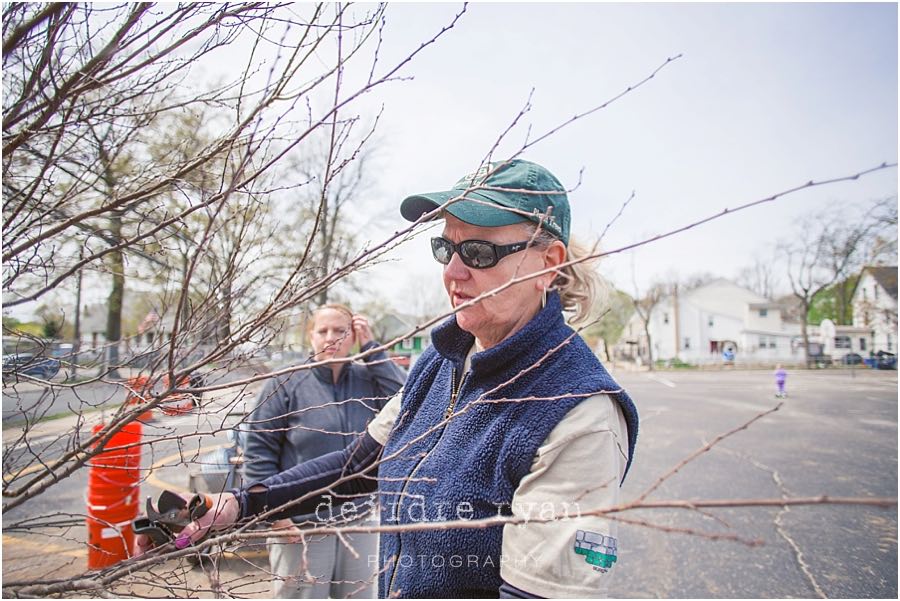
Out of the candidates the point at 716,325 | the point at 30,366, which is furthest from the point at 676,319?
the point at 30,366

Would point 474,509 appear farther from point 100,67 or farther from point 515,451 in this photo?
point 100,67

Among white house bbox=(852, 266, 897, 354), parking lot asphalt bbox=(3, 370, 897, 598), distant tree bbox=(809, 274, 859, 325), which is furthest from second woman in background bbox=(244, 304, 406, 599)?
distant tree bbox=(809, 274, 859, 325)

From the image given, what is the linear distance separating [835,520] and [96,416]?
656 cm

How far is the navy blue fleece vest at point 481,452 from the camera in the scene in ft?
4.58

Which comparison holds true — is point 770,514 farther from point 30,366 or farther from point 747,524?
point 30,366

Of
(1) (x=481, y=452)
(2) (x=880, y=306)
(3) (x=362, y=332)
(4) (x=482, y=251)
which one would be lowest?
(1) (x=481, y=452)

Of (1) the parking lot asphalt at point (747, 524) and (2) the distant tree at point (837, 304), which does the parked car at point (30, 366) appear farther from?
(2) the distant tree at point (837, 304)

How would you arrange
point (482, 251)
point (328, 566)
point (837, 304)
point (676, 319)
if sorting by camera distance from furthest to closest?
1. point (676, 319)
2. point (837, 304)
3. point (328, 566)
4. point (482, 251)

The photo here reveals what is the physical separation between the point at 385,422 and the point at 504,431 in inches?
29.3

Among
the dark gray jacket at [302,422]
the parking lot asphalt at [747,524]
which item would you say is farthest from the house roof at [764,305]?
the dark gray jacket at [302,422]

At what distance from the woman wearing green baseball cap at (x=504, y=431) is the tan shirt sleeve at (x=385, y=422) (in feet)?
0.47

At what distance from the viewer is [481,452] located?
147 cm

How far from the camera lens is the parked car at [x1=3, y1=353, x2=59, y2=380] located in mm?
1623

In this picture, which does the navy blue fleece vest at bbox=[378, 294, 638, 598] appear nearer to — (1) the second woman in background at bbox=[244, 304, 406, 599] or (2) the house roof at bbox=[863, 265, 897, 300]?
(1) the second woman in background at bbox=[244, 304, 406, 599]
